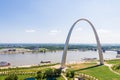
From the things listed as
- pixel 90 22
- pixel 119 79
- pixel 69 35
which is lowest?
pixel 119 79

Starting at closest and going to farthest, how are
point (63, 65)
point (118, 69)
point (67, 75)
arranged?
point (67, 75), point (118, 69), point (63, 65)

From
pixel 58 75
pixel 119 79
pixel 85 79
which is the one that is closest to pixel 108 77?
pixel 119 79

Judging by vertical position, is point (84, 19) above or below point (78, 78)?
above

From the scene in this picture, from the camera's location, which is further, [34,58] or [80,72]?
[34,58]

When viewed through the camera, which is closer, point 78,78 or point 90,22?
point 78,78

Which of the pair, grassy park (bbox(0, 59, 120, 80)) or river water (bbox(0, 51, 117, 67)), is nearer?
grassy park (bbox(0, 59, 120, 80))

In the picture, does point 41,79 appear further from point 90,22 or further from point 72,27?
point 90,22

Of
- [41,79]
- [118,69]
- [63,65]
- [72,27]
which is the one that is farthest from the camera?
[72,27]

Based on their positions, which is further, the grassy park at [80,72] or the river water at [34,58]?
the river water at [34,58]

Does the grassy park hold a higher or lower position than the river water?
lower

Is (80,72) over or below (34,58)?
below

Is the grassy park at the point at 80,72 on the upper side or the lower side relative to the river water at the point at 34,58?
lower
